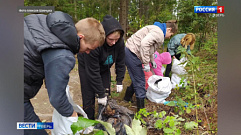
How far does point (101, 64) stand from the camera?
153 cm

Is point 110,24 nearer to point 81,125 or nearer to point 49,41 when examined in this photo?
point 49,41

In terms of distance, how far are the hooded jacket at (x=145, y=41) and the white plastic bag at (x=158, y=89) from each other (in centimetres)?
30

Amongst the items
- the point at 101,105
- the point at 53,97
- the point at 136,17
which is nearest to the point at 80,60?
the point at 101,105

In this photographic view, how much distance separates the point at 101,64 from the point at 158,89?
75cm

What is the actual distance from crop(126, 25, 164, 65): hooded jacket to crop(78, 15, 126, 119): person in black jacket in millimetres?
231

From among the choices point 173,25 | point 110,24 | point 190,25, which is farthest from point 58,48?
point 173,25

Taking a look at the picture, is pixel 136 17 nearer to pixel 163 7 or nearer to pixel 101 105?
pixel 163 7

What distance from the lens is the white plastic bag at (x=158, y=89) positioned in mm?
1902

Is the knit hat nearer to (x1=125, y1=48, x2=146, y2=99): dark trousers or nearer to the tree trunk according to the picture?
the tree trunk

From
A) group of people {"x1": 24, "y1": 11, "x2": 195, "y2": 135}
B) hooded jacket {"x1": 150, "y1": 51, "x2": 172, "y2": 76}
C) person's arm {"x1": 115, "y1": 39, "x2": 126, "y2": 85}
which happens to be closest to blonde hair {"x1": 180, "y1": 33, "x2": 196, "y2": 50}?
group of people {"x1": 24, "y1": 11, "x2": 195, "y2": 135}

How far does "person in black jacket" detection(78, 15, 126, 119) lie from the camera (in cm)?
130

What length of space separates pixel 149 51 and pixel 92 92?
0.67m

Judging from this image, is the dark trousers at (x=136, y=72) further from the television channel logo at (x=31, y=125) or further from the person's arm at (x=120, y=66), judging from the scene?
the television channel logo at (x=31, y=125)
